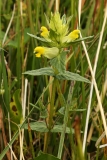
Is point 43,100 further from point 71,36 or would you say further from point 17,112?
point 71,36

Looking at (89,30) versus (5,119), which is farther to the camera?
(89,30)

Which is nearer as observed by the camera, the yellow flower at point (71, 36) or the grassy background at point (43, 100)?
the yellow flower at point (71, 36)

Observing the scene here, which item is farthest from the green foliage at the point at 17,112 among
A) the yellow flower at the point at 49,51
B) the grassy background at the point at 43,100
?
the yellow flower at the point at 49,51

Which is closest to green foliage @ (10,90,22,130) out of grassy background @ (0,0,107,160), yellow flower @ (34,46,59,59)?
grassy background @ (0,0,107,160)

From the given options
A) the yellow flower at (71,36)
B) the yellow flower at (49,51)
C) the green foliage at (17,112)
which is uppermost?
the yellow flower at (71,36)

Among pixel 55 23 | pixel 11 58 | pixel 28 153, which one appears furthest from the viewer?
pixel 11 58

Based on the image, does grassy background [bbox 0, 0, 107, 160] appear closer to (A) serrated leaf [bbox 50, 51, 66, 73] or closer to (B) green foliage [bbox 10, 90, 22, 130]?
(B) green foliage [bbox 10, 90, 22, 130]

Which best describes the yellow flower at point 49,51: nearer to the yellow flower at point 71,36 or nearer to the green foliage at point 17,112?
the yellow flower at point 71,36

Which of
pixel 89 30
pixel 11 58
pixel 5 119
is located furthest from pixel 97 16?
pixel 5 119

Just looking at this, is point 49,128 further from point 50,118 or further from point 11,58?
point 11,58
